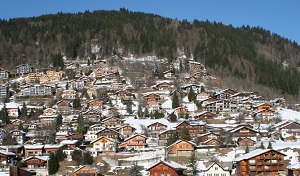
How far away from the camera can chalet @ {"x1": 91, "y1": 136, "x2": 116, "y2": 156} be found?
50688 millimetres

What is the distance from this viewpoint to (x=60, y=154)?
47750 mm

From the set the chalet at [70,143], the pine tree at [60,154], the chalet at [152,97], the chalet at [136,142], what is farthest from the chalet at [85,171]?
the chalet at [152,97]

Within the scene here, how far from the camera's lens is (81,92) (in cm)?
8125

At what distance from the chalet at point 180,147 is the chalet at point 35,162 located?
12255 millimetres

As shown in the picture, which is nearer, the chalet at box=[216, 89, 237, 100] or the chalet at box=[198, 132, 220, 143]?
the chalet at box=[198, 132, 220, 143]

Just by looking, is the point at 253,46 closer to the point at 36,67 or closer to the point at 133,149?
the point at 36,67

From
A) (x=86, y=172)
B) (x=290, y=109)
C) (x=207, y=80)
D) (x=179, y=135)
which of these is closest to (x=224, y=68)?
(x=207, y=80)

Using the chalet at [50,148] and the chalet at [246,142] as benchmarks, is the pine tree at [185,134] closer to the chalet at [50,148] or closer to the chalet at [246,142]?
the chalet at [246,142]

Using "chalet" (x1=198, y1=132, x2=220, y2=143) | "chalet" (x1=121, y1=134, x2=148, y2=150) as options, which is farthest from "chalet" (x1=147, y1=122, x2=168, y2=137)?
"chalet" (x1=198, y1=132, x2=220, y2=143)

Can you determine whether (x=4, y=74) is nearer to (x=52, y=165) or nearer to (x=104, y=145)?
(x=104, y=145)

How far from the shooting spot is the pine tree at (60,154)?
4717 cm

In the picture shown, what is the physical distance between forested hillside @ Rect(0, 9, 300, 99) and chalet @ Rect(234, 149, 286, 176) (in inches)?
2136

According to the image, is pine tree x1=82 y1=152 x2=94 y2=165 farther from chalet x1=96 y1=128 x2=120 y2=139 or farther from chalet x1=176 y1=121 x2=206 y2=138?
chalet x1=176 y1=121 x2=206 y2=138

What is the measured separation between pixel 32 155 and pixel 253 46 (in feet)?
278
